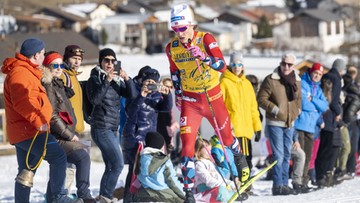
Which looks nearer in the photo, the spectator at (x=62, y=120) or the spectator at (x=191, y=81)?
the spectator at (x=62, y=120)

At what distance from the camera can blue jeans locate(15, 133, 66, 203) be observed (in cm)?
789

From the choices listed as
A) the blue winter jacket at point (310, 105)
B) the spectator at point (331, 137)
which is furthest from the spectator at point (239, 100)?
the spectator at point (331, 137)

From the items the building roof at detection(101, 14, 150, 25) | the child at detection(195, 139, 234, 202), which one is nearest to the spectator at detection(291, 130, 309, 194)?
the child at detection(195, 139, 234, 202)

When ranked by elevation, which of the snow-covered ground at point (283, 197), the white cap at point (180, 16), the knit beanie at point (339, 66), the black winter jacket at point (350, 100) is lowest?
the snow-covered ground at point (283, 197)

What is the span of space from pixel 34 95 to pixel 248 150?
3826 mm

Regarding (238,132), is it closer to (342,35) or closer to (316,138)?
(316,138)

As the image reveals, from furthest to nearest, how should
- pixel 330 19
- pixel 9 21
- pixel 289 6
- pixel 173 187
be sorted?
pixel 289 6, pixel 330 19, pixel 9 21, pixel 173 187

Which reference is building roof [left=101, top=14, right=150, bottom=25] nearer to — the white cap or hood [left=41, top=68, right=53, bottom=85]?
the white cap

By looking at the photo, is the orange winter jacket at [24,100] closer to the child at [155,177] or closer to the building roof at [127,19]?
the child at [155,177]

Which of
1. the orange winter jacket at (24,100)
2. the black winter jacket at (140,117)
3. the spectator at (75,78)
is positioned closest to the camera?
the orange winter jacket at (24,100)

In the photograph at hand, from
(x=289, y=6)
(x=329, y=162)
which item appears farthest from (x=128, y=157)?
(x=289, y=6)

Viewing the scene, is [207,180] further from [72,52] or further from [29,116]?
[29,116]

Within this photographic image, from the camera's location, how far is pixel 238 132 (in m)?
10.1

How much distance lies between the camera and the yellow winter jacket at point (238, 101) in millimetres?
9992
